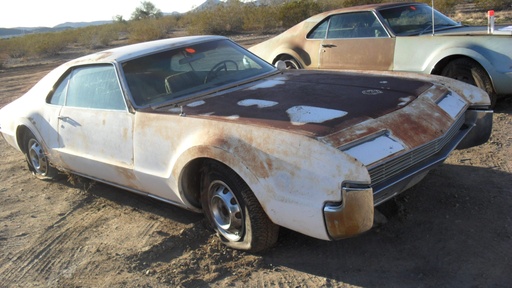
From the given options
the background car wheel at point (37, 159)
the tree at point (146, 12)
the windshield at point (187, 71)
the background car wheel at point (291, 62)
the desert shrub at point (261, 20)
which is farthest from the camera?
the tree at point (146, 12)

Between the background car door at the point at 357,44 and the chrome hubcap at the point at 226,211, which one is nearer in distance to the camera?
the chrome hubcap at the point at 226,211

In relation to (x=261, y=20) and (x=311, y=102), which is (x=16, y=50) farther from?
(x=311, y=102)

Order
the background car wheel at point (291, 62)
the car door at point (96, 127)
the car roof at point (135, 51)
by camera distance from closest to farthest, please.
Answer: the car door at point (96, 127)
the car roof at point (135, 51)
the background car wheel at point (291, 62)

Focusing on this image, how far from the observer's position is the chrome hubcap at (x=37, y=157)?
5.45m

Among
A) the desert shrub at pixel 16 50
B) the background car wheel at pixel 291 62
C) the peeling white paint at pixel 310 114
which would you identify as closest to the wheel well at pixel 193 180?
the peeling white paint at pixel 310 114

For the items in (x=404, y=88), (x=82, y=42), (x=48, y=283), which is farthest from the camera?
(x=82, y=42)

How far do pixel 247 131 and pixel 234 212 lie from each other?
610mm

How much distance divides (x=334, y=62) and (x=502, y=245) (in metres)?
4.55

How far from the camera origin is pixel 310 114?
3252 mm

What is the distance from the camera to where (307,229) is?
2.88 metres

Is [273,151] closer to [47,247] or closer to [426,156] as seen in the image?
[426,156]

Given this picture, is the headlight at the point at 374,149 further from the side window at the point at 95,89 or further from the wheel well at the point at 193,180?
the side window at the point at 95,89

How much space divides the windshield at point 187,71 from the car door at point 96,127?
184mm

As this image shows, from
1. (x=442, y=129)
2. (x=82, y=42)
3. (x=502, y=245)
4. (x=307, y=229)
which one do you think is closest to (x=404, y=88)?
(x=442, y=129)
